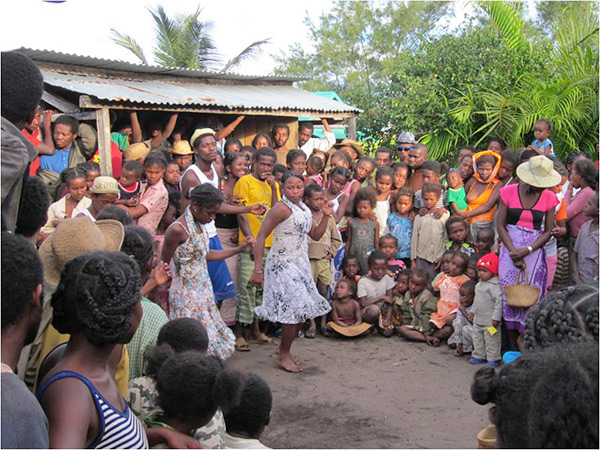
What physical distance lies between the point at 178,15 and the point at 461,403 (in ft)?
56.6

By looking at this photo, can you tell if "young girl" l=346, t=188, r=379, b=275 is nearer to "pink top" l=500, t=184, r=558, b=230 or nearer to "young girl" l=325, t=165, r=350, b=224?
"young girl" l=325, t=165, r=350, b=224

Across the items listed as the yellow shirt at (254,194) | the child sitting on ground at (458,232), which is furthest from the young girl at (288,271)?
the child sitting on ground at (458,232)

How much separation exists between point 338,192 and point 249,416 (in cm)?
496

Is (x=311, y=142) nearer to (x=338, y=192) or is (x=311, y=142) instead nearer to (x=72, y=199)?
(x=338, y=192)

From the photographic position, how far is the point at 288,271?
6.07 metres

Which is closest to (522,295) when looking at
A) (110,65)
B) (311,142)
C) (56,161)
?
(56,161)

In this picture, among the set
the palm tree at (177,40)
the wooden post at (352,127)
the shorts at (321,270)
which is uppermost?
the palm tree at (177,40)

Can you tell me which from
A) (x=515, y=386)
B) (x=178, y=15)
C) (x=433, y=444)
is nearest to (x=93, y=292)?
(x=515, y=386)

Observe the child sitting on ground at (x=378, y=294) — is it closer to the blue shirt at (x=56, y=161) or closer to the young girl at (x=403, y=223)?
the young girl at (x=403, y=223)

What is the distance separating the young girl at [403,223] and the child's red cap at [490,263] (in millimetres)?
1317

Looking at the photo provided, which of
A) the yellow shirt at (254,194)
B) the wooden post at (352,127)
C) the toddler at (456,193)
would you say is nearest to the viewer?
the yellow shirt at (254,194)

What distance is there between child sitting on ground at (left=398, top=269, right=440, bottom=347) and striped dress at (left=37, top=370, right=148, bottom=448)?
5158mm

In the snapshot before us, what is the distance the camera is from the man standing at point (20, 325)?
1.60 metres

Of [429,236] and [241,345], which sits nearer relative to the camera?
[241,345]
